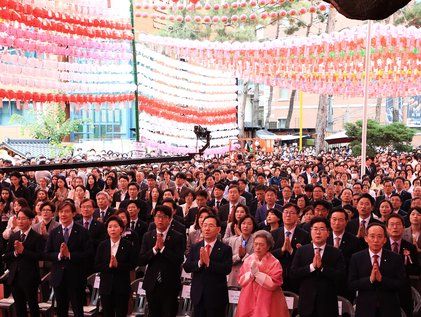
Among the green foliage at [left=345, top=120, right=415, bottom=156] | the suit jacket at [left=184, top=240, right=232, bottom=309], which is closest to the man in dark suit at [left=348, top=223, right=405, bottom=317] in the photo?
the suit jacket at [left=184, top=240, right=232, bottom=309]

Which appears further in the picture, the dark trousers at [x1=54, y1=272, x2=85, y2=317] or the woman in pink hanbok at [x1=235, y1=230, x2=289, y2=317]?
the dark trousers at [x1=54, y1=272, x2=85, y2=317]

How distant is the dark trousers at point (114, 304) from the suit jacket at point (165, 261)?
27cm

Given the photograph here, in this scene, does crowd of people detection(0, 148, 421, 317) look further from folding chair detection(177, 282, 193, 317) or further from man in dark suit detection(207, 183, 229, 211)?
man in dark suit detection(207, 183, 229, 211)

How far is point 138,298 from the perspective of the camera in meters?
7.54

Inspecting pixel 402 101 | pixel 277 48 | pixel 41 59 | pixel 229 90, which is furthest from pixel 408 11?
pixel 41 59

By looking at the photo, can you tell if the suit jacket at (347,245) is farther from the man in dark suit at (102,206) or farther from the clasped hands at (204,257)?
the man in dark suit at (102,206)

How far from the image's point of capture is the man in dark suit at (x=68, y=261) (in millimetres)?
7227

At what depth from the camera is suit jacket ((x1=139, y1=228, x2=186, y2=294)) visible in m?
7.00

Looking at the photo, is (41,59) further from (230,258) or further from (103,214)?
(230,258)

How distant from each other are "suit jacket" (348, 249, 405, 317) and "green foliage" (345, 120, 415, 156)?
2285cm

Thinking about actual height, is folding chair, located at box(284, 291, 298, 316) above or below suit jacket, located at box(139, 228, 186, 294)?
below

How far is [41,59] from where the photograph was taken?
44.7 feet

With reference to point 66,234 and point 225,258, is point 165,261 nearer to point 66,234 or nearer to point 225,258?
point 225,258

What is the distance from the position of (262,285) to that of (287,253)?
126cm
